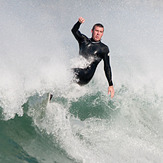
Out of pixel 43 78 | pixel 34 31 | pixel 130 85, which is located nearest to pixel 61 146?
pixel 43 78

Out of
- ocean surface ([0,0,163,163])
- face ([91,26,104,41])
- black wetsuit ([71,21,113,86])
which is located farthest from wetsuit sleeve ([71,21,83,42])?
ocean surface ([0,0,163,163])

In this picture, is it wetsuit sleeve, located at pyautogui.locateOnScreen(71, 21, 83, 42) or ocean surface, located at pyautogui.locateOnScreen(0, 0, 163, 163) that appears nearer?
ocean surface, located at pyautogui.locateOnScreen(0, 0, 163, 163)

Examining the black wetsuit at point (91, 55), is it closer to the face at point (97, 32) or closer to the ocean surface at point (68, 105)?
the face at point (97, 32)

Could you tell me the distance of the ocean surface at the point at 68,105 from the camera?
4.79m

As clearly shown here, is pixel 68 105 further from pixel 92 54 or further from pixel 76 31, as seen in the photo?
pixel 76 31

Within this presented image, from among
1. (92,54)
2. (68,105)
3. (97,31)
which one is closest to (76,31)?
(97,31)

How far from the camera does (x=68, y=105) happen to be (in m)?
6.48

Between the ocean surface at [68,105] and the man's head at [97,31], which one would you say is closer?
the ocean surface at [68,105]

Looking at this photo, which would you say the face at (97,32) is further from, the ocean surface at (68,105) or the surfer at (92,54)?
the ocean surface at (68,105)

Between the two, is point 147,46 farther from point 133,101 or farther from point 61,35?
point 133,101

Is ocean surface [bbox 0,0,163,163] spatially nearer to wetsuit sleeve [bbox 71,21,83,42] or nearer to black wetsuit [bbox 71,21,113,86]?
black wetsuit [bbox 71,21,113,86]

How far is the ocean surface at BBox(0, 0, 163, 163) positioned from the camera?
4793 millimetres

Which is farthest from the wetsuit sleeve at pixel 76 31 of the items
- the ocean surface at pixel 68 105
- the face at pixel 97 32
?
the ocean surface at pixel 68 105

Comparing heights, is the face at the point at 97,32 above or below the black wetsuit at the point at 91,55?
above
